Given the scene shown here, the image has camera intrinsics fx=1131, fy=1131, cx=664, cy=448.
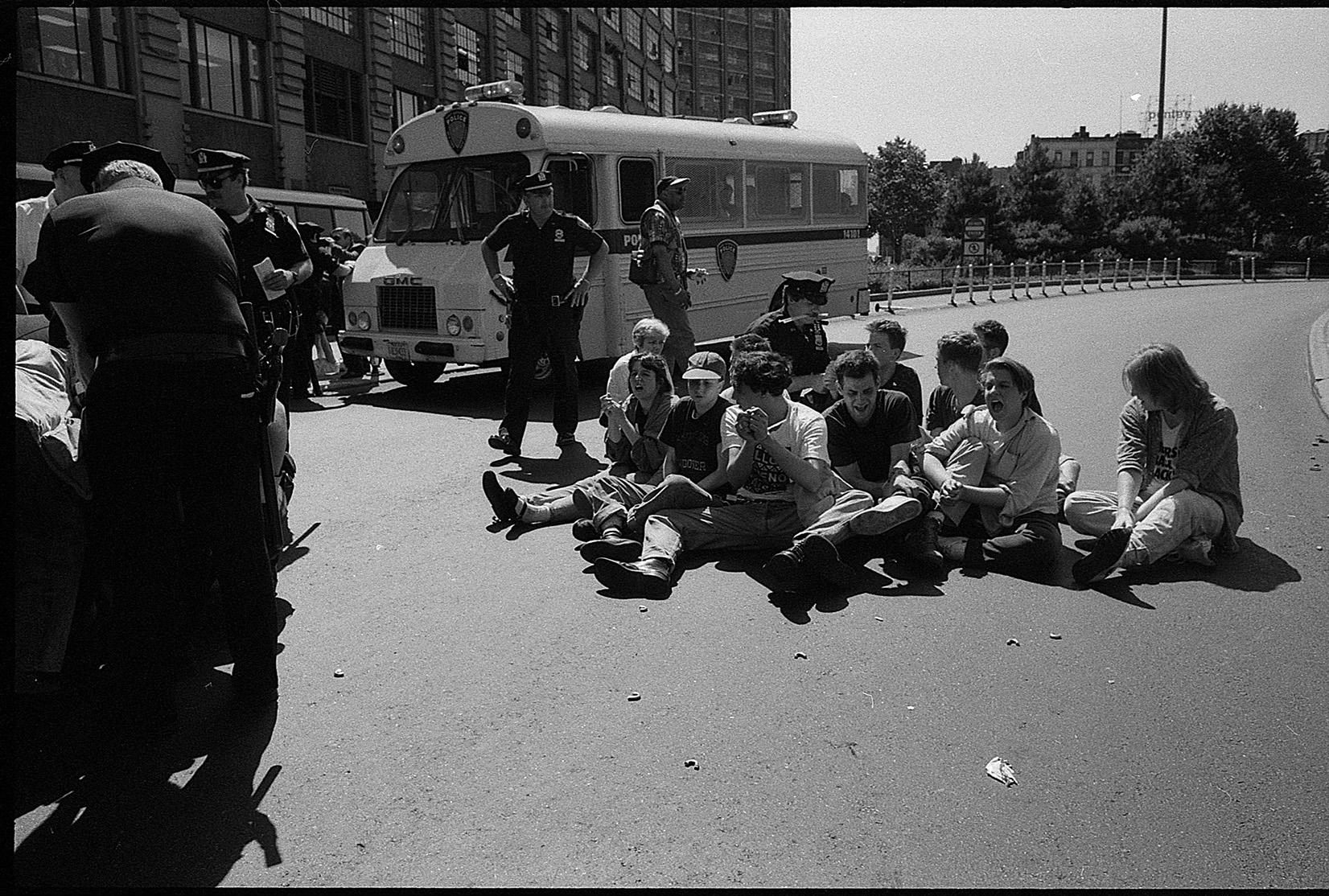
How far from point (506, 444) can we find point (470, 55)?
103 ft

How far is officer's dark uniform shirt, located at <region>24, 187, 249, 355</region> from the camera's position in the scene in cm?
358

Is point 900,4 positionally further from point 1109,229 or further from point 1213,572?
point 1109,229

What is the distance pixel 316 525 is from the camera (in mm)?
6598

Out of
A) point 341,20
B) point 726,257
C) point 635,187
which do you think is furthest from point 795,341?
point 341,20

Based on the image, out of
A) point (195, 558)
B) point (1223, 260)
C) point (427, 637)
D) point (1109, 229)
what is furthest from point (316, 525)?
point (1109, 229)

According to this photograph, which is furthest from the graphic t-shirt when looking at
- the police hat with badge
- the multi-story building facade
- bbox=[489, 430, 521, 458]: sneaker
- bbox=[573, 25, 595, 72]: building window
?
bbox=[573, 25, 595, 72]: building window

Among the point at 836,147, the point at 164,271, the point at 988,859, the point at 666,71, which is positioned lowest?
the point at 988,859

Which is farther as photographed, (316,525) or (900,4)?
(316,525)

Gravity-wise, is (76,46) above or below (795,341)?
above

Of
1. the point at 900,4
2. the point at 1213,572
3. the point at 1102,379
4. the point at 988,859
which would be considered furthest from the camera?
the point at 1102,379

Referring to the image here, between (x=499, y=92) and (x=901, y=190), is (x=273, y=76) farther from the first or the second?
(x=901, y=190)

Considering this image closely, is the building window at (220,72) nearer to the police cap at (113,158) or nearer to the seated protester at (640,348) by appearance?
the seated protester at (640,348)

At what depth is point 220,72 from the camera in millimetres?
25844

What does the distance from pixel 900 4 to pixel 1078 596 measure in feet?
11.7
